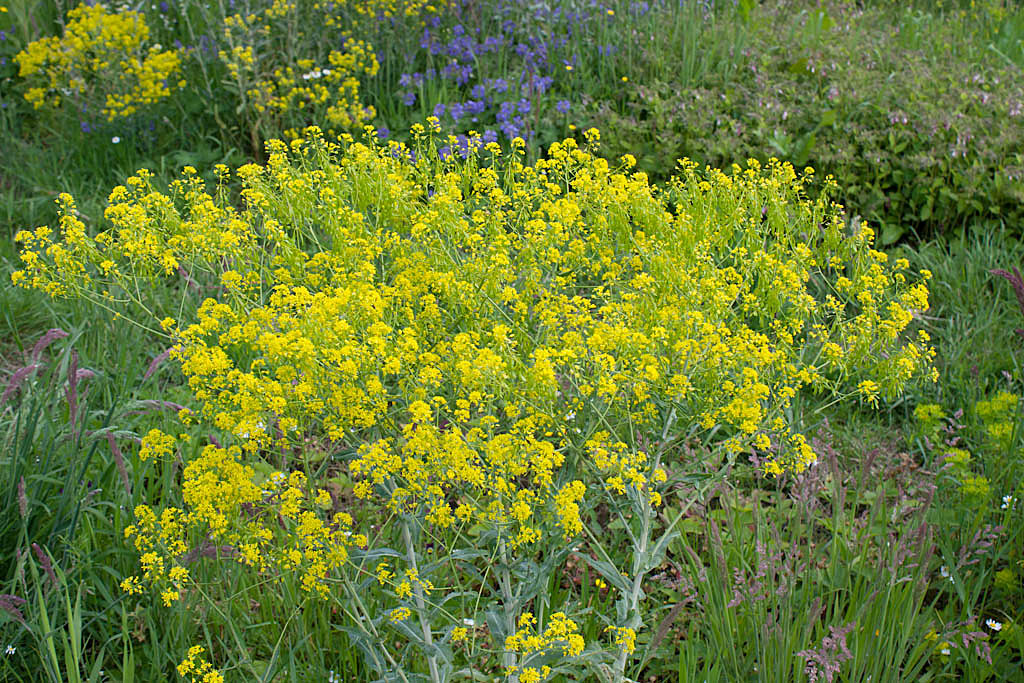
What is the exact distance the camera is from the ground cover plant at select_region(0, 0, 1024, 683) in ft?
6.79

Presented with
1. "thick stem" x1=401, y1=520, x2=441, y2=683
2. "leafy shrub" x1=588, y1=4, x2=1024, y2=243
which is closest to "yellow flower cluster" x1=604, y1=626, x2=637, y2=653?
"thick stem" x1=401, y1=520, x2=441, y2=683

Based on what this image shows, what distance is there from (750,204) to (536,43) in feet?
11.9

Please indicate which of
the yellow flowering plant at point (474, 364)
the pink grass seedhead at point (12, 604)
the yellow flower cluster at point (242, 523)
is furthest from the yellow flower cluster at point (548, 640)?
the pink grass seedhead at point (12, 604)

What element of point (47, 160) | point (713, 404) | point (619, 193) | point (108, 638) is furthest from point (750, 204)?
point (47, 160)

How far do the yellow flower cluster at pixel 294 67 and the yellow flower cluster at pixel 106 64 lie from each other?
0.48 m

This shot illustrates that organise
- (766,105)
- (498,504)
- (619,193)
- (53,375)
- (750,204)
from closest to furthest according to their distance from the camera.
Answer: (498,504) → (619,193) → (750,204) → (53,375) → (766,105)

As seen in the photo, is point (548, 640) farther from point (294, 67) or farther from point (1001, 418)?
point (294, 67)

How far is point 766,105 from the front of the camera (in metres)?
5.45

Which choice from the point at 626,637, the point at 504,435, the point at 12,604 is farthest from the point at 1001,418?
the point at 12,604

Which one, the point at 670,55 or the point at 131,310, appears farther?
the point at 670,55

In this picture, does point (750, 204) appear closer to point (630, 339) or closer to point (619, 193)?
point (619, 193)

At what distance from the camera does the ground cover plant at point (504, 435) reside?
6.79 feet

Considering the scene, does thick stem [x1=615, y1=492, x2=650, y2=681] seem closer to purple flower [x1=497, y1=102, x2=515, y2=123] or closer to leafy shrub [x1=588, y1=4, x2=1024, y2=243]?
leafy shrub [x1=588, y1=4, x2=1024, y2=243]

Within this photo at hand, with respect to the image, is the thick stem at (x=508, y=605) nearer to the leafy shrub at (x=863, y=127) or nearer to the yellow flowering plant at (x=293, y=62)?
the leafy shrub at (x=863, y=127)
